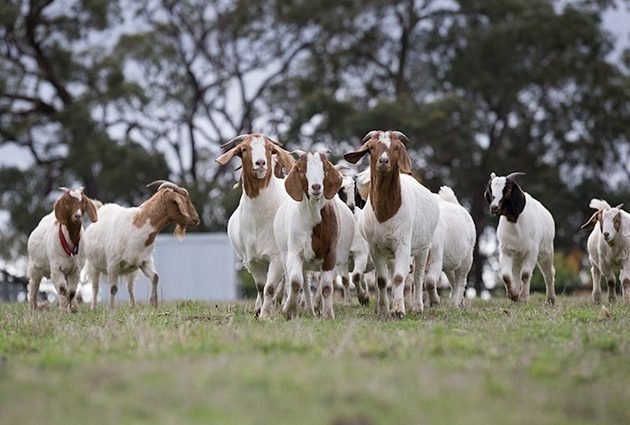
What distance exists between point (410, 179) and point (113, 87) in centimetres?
2545

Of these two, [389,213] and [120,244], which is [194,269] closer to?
[120,244]

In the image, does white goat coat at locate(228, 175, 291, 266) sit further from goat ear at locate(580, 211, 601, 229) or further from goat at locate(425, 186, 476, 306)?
goat ear at locate(580, 211, 601, 229)

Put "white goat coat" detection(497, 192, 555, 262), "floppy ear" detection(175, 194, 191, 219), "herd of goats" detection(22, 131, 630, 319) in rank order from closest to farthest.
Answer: "herd of goats" detection(22, 131, 630, 319) < "white goat coat" detection(497, 192, 555, 262) < "floppy ear" detection(175, 194, 191, 219)

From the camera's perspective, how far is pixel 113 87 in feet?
127

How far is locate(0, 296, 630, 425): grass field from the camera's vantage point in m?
6.77

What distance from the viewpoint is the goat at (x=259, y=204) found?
44.9 ft

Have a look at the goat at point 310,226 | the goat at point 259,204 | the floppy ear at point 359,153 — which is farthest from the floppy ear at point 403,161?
the goat at point 259,204

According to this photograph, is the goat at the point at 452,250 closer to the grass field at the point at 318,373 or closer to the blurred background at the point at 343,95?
the grass field at the point at 318,373

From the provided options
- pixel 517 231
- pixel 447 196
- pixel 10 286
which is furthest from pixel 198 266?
pixel 517 231

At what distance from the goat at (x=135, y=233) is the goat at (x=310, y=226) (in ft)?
16.3

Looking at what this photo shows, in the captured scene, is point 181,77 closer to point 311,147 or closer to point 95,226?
point 311,147

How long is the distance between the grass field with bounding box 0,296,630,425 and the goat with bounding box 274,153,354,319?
149 centimetres

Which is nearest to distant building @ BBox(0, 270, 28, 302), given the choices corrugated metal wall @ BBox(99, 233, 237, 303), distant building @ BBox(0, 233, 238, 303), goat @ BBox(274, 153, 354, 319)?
distant building @ BBox(0, 233, 238, 303)

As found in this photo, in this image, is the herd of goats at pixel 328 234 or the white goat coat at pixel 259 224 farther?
the white goat coat at pixel 259 224
